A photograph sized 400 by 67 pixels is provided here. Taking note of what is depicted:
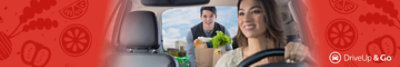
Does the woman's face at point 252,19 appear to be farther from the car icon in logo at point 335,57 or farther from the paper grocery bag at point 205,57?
the car icon in logo at point 335,57

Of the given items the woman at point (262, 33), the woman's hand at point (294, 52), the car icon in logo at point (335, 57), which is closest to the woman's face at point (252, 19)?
the woman at point (262, 33)

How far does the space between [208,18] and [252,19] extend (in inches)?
24.5

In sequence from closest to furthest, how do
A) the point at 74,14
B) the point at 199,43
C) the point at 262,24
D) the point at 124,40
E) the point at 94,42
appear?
the point at 262,24
the point at 124,40
the point at 199,43
the point at 94,42
the point at 74,14

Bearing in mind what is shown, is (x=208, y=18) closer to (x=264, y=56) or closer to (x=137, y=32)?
(x=137, y=32)

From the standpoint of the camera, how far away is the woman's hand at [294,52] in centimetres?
195

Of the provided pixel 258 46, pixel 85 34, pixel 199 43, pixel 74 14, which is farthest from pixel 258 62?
pixel 74 14

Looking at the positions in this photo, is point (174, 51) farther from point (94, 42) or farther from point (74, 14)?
point (74, 14)

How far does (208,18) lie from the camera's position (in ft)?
8.27

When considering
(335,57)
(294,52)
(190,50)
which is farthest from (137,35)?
(335,57)

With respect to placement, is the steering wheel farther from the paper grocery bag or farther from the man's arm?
the man's arm

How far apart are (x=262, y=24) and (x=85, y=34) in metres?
1.36

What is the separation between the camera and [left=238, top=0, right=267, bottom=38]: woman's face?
1920mm

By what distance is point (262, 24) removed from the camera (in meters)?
1.92

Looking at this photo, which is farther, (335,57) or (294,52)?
(335,57)
